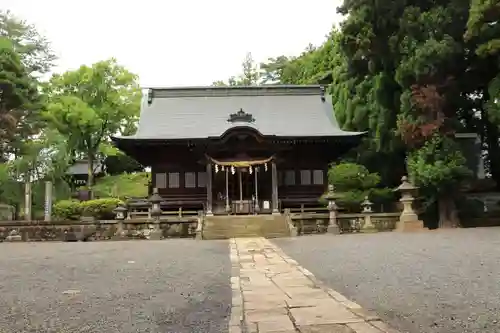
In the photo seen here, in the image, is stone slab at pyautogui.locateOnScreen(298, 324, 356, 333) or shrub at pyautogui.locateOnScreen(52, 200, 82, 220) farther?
shrub at pyautogui.locateOnScreen(52, 200, 82, 220)

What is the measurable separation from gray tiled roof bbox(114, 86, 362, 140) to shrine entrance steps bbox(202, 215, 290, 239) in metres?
5.30

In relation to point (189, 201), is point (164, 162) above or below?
above

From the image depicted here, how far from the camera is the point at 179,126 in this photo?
2392cm

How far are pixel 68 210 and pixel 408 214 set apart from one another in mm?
14071

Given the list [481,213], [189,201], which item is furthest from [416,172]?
[189,201]

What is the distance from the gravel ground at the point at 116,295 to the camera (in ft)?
14.3

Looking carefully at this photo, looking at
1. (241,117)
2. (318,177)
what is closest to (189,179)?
(241,117)

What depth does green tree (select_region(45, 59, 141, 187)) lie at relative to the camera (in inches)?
1024

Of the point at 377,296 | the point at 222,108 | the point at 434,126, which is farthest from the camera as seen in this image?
the point at 222,108

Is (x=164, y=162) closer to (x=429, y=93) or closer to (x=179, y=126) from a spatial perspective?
(x=179, y=126)

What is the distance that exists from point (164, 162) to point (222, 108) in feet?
16.6

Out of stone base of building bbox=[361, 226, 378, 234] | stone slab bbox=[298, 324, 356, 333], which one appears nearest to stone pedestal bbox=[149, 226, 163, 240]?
stone base of building bbox=[361, 226, 378, 234]

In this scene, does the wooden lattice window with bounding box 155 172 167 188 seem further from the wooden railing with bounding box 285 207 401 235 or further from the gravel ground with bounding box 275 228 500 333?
the gravel ground with bounding box 275 228 500 333

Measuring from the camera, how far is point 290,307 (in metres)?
4.65
